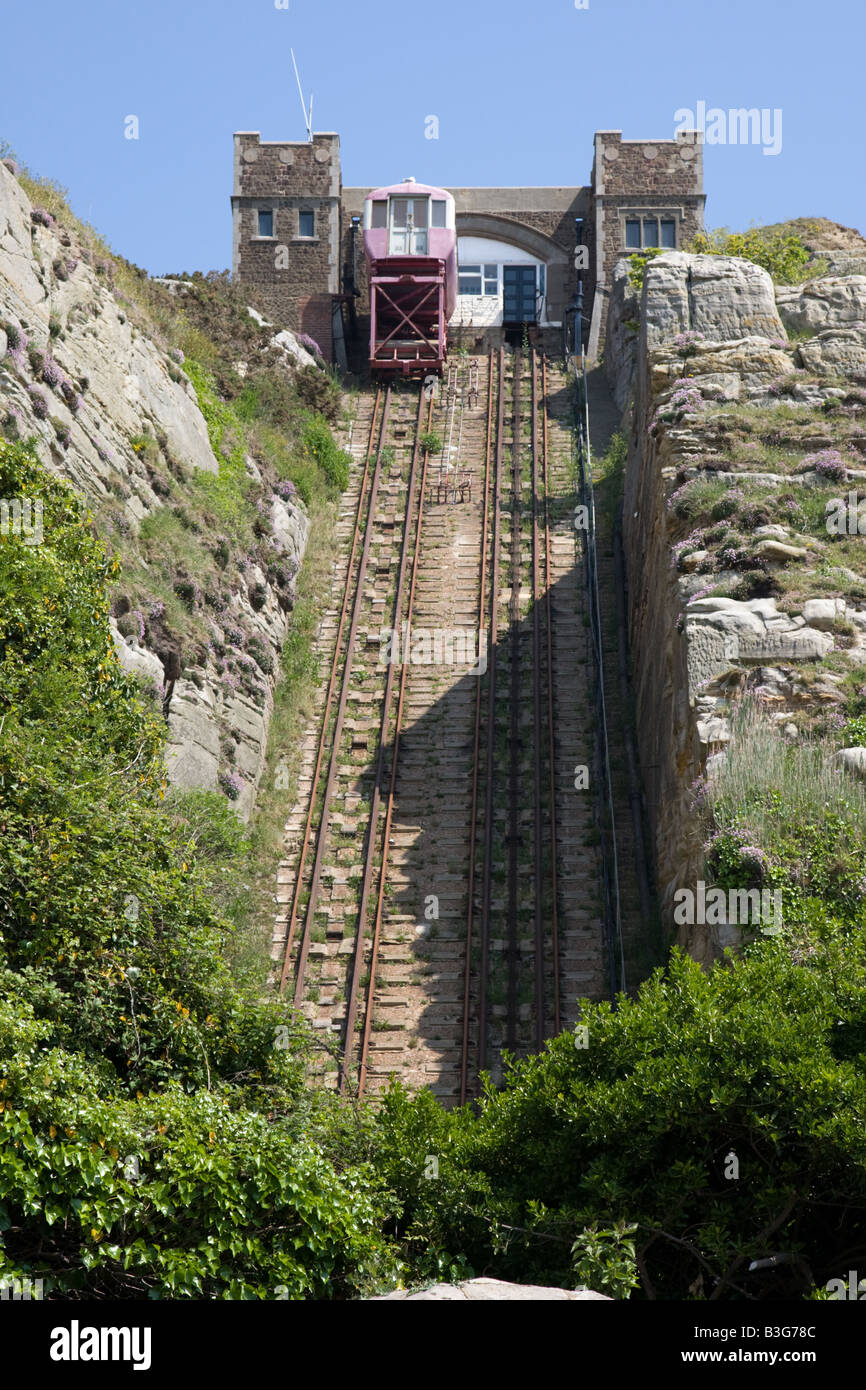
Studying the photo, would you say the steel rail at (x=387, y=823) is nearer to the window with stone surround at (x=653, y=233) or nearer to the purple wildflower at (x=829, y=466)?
the purple wildflower at (x=829, y=466)

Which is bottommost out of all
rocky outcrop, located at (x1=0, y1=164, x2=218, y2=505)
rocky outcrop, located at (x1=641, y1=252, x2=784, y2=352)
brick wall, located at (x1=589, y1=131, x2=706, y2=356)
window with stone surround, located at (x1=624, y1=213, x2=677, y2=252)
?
rocky outcrop, located at (x1=0, y1=164, x2=218, y2=505)

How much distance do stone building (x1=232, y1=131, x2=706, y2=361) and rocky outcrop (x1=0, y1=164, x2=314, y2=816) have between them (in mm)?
15633

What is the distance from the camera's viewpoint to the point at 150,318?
27047mm

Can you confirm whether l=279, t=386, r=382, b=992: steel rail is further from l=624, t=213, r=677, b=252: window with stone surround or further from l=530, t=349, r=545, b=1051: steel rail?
l=624, t=213, r=677, b=252: window with stone surround

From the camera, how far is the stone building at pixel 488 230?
4053 cm

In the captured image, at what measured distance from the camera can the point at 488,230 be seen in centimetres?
4341

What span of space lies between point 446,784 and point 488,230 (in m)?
26.3

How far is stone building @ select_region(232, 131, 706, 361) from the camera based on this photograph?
133 feet

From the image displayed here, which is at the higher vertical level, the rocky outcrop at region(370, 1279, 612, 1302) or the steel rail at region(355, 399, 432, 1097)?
the steel rail at region(355, 399, 432, 1097)

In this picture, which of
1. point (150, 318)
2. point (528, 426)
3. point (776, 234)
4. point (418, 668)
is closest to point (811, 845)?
point (418, 668)

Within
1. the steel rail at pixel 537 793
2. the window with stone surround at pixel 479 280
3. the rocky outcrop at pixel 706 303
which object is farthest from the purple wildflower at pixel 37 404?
the window with stone surround at pixel 479 280

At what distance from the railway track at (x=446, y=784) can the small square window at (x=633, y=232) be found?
502 inches

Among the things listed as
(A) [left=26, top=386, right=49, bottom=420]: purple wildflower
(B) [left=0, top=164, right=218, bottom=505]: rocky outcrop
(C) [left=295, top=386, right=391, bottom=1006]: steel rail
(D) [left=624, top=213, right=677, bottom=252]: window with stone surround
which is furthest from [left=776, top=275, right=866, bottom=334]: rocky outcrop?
(D) [left=624, top=213, right=677, bottom=252]: window with stone surround

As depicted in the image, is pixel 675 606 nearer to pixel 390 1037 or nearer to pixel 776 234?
pixel 390 1037
